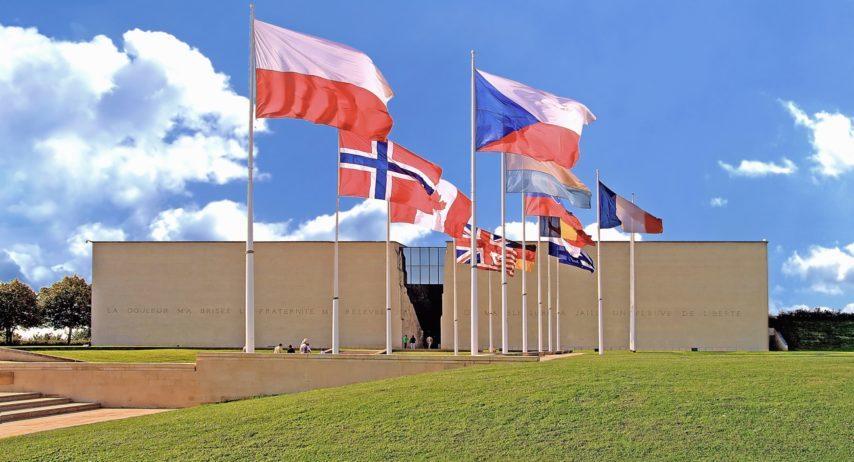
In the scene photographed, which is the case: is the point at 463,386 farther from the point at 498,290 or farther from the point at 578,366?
the point at 498,290

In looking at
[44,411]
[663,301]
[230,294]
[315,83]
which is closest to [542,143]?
[315,83]

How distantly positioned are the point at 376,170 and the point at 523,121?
4.81m

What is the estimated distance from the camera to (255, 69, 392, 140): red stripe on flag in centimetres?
1970

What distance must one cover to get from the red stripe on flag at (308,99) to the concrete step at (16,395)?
12.6 meters

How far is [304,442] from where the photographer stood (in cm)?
1373

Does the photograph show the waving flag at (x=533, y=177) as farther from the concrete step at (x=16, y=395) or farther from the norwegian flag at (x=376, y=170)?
the concrete step at (x=16, y=395)

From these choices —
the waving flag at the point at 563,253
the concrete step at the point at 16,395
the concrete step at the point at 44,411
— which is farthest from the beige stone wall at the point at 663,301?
the concrete step at the point at 16,395

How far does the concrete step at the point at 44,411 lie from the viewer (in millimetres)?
23641

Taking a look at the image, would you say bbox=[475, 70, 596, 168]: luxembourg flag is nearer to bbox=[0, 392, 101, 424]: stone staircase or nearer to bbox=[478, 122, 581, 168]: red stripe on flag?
bbox=[478, 122, 581, 168]: red stripe on flag

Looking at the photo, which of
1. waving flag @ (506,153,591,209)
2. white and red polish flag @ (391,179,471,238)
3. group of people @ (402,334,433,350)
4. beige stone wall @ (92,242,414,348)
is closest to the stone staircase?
white and red polish flag @ (391,179,471,238)

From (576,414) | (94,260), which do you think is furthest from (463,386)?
(94,260)

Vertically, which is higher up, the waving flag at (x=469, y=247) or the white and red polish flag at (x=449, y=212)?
the white and red polish flag at (x=449, y=212)

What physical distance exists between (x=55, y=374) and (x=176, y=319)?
106 feet

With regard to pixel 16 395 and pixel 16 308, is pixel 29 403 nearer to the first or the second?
pixel 16 395
